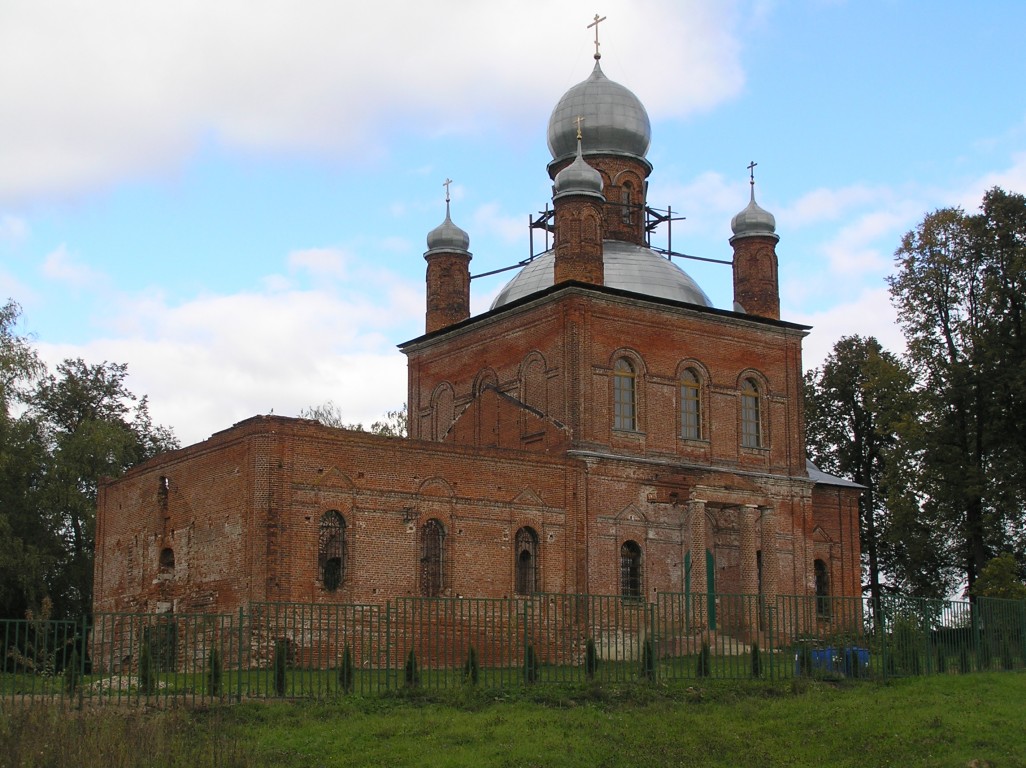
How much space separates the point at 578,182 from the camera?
1238 inches

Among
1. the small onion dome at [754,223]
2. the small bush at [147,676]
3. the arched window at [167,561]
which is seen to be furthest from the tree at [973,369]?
the small bush at [147,676]

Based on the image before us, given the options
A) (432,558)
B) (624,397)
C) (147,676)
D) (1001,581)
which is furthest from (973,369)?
(147,676)

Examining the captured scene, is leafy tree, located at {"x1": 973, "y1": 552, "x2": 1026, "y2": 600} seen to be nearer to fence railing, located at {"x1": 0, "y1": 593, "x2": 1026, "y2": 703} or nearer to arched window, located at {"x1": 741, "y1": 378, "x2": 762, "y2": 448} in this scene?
arched window, located at {"x1": 741, "y1": 378, "x2": 762, "y2": 448}

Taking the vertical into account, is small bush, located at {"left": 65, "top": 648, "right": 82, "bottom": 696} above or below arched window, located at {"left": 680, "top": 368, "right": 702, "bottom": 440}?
below

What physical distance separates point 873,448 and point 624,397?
1603cm

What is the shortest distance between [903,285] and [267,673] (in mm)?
23978

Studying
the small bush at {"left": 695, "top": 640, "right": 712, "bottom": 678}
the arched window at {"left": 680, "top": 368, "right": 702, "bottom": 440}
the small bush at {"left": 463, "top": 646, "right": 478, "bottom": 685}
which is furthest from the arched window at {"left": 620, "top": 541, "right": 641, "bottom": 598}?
the small bush at {"left": 463, "top": 646, "right": 478, "bottom": 685}

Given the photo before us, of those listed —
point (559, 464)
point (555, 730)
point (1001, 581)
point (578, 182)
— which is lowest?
point (555, 730)

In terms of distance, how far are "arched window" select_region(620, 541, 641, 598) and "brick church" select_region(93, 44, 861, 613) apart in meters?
0.04

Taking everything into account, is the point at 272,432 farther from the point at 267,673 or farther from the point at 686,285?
the point at 686,285

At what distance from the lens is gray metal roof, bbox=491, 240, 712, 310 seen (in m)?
32.9

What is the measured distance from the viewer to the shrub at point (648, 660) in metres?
20.5

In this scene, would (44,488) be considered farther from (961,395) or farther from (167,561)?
(961,395)

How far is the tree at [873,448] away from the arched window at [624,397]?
888 cm
